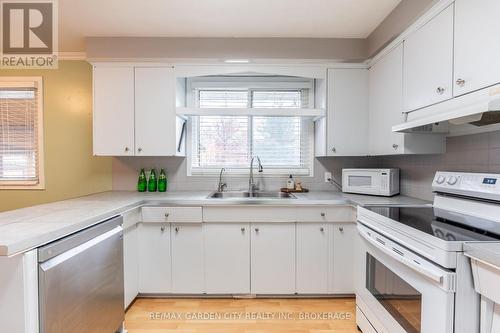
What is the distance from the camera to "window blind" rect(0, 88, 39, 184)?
2791 millimetres

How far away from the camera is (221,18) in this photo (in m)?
2.15

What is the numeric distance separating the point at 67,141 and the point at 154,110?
1.11m

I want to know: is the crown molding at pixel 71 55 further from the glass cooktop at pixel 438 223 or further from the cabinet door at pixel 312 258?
the glass cooktop at pixel 438 223

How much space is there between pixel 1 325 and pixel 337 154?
246cm

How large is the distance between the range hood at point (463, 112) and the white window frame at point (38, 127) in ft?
10.8

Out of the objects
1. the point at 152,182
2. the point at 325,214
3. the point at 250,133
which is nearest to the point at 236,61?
the point at 250,133

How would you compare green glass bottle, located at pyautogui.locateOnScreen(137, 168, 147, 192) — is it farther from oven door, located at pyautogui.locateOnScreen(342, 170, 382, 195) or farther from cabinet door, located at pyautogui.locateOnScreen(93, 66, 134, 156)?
oven door, located at pyautogui.locateOnScreen(342, 170, 382, 195)

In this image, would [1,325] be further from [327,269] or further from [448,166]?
[448,166]

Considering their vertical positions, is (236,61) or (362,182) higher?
(236,61)

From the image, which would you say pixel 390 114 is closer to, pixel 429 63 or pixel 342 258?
pixel 429 63

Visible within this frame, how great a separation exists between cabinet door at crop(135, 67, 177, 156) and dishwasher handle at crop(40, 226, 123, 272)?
97 cm

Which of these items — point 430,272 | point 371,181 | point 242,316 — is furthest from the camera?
point 371,181

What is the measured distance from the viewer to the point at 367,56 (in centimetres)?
247

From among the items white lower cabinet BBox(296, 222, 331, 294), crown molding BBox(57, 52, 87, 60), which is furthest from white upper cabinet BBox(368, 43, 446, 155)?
crown molding BBox(57, 52, 87, 60)
